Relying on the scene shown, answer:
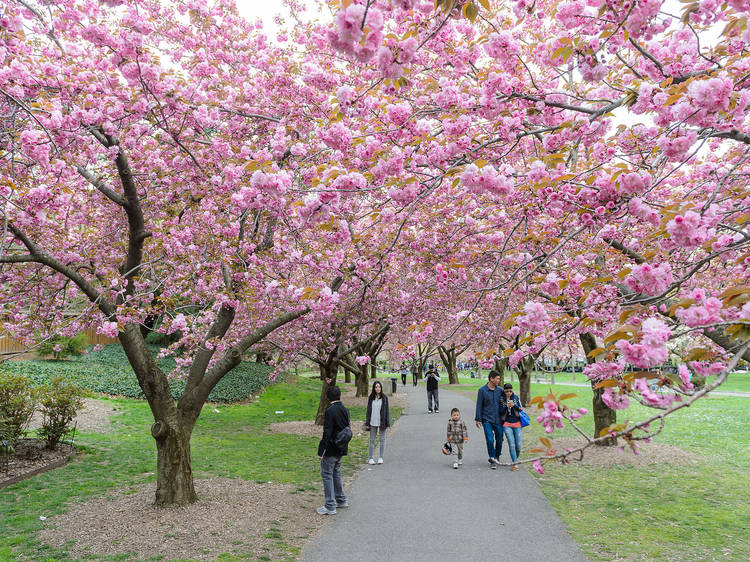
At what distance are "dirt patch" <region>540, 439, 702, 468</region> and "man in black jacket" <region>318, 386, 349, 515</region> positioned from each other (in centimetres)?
526

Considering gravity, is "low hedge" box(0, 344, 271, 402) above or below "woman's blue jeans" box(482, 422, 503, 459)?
above

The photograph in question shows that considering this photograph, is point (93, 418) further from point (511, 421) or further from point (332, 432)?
point (511, 421)

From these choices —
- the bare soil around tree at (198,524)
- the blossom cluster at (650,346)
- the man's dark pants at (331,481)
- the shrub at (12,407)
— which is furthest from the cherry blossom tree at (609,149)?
the shrub at (12,407)

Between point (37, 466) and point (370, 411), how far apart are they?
605 centimetres

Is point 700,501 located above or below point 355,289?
below

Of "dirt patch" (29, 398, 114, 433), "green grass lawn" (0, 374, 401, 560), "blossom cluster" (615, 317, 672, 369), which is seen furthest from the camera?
"dirt patch" (29, 398, 114, 433)

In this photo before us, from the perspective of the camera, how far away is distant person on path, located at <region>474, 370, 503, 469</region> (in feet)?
29.1

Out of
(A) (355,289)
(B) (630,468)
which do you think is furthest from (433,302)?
(B) (630,468)

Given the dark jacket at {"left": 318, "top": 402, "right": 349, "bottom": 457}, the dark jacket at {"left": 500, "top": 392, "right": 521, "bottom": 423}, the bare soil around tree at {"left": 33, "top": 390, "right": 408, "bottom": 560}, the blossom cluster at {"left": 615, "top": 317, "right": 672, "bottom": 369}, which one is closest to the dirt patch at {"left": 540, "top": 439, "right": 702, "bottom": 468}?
the dark jacket at {"left": 500, "top": 392, "right": 521, "bottom": 423}

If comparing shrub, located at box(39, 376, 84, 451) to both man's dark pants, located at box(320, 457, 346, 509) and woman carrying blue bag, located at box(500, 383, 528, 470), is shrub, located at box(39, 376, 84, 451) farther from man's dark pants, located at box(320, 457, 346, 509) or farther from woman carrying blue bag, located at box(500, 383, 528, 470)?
woman carrying blue bag, located at box(500, 383, 528, 470)

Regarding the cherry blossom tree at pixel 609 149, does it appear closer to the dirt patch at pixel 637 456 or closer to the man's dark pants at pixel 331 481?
the man's dark pants at pixel 331 481

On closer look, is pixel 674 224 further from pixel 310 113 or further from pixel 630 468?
pixel 630 468

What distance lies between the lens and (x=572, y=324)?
370 centimetres

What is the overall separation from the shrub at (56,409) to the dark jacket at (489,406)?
8019mm
